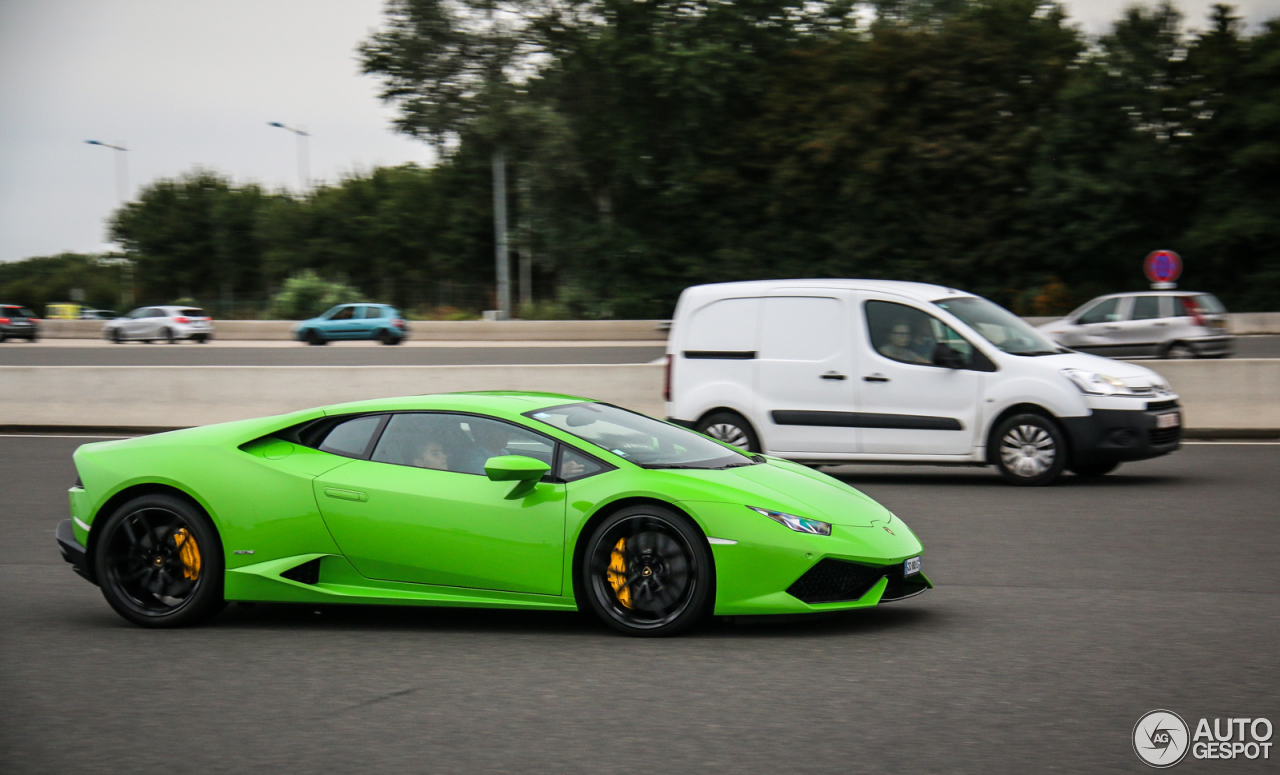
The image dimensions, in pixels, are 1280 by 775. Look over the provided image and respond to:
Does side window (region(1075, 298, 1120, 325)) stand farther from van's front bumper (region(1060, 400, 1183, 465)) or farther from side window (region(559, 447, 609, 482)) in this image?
side window (region(559, 447, 609, 482))

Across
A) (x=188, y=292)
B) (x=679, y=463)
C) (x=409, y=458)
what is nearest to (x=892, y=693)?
(x=679, y=463)

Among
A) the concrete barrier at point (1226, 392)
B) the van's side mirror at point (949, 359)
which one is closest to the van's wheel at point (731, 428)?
the van's side mirror at point (949, 359)

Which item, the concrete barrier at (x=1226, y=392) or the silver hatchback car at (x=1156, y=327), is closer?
the concrete barrier at (x=1226, y=392)

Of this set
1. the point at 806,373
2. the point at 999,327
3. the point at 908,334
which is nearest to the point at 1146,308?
the point at 999,327

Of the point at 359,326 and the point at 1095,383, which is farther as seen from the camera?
the point at 359,326

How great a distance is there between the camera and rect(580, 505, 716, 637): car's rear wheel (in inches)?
230

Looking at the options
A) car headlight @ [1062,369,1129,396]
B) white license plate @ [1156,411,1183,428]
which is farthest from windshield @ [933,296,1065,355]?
white license plate @ [1156,411,1183,428]

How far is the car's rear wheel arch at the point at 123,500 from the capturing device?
6375 millimetres

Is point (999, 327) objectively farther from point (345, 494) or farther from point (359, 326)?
point (359, 326)

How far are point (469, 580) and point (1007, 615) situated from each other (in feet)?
8.51

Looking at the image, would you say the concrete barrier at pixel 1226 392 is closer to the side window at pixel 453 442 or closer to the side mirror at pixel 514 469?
the side window at pixel 453 442

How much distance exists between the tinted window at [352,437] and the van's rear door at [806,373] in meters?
6.11

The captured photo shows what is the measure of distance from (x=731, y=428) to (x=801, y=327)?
1.14 metres

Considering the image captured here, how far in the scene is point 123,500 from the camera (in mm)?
6434
